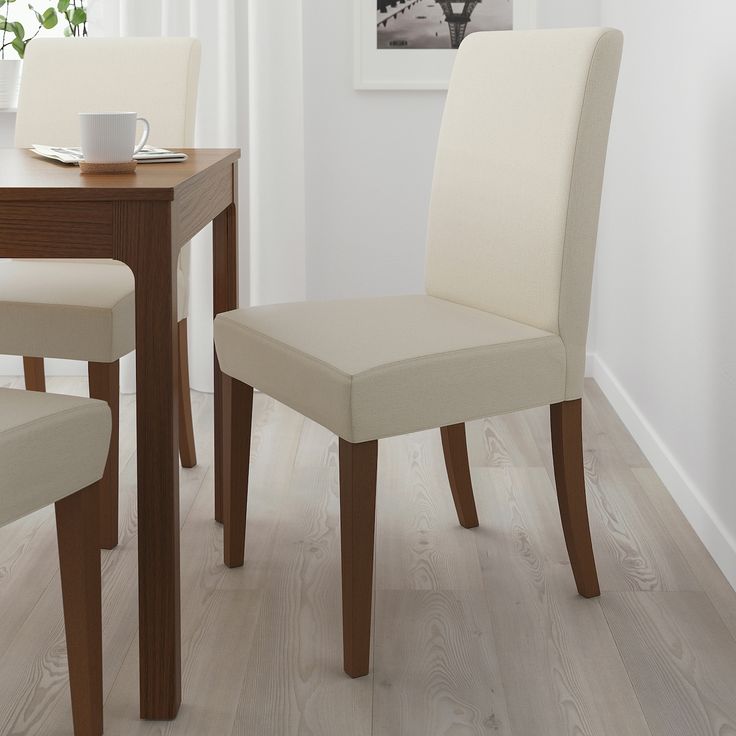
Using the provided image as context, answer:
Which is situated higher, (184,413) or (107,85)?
(107,85)

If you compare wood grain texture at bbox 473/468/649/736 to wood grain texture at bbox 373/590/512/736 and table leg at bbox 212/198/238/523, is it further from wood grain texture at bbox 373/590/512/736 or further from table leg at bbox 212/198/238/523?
table leg at bbox 212/198/238/523

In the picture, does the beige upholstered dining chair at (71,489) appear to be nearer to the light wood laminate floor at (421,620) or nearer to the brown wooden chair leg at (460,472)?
the light wood laminate floor at (421,620)

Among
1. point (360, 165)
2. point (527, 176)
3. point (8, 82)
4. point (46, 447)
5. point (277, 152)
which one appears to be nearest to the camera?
point (46, 447)

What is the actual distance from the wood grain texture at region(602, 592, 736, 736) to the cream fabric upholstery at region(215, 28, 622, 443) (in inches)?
15.5

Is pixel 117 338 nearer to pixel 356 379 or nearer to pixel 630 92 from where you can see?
pixel 356 379

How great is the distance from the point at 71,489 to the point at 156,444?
16cm

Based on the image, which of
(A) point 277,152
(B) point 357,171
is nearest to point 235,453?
(A) point 277,152

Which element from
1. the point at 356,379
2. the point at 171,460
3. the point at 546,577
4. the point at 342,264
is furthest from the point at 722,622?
the point at 342,264

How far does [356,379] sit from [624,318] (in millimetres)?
1565

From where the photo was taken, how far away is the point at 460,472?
204 centimetres

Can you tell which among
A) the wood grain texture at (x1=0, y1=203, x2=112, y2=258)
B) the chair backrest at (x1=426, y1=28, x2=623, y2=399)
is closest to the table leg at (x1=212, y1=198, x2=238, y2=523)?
the chair backrest at (x1=426, y1=28, x2=623, y2=399)

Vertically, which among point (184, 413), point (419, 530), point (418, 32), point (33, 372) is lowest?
point (419, 530)

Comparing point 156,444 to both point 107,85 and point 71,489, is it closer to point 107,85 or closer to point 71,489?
point 71,489

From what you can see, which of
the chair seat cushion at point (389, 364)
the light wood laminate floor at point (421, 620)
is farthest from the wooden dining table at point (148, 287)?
the chair seat cushion at point (389, 364)
